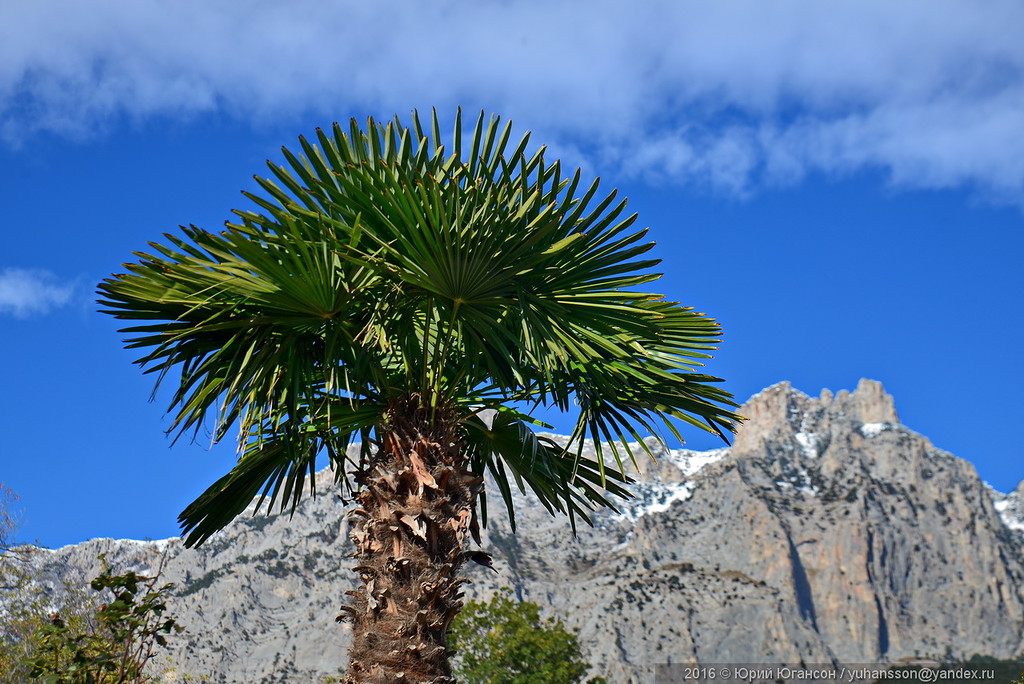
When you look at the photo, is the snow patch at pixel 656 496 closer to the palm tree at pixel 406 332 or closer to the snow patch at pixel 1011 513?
the snow patch at pixel 1011 513

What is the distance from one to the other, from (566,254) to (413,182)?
1.07 m

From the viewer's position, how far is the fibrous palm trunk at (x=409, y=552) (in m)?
5.25

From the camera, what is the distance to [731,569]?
341 ft

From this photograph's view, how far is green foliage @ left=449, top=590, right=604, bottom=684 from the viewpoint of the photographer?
121 ft

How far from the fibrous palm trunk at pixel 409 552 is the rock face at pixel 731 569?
7427cm

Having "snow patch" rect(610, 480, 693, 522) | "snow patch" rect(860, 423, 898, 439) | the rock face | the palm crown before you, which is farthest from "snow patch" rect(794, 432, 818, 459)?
the palm crown

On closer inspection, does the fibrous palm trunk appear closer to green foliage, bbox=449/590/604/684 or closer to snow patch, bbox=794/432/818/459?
green foliage, bbox=449/590/604/684

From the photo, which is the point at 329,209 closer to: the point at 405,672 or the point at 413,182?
the point at 413,182

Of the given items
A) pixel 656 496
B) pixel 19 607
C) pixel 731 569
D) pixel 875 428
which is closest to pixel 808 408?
pixel 875 428

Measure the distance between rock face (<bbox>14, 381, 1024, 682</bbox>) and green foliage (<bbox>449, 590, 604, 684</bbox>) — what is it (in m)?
41.4

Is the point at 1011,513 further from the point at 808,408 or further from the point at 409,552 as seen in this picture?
the point at 409,552

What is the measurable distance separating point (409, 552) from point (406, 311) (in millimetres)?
1503

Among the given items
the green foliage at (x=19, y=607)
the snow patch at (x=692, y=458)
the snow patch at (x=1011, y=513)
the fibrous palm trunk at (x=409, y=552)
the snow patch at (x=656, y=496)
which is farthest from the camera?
the snow patch at (x=692, y=458)

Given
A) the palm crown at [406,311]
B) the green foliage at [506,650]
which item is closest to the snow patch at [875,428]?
the green foliage at [506,650]
